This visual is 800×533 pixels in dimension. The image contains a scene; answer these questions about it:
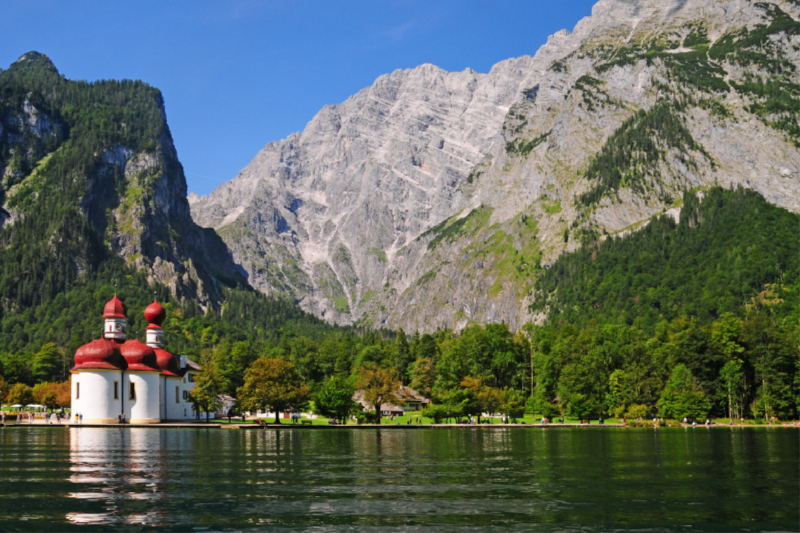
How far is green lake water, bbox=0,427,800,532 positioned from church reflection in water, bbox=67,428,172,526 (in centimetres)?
12

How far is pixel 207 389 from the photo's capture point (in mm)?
135250

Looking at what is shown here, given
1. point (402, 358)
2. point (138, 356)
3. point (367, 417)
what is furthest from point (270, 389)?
point (402, 358)

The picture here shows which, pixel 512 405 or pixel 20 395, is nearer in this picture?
pixel 512 405

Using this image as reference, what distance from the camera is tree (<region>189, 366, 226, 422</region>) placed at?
133 meters

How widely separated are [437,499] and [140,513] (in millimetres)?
14126

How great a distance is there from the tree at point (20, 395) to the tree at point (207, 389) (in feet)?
149

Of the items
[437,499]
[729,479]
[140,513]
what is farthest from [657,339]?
[140,513]

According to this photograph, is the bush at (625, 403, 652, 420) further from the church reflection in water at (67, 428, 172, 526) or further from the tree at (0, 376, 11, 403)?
the tree at (0, 376, 11, 403)

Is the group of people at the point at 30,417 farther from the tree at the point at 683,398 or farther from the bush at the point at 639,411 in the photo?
the tree at the point at 683,398

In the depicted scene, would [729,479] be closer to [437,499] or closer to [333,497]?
[437,499]

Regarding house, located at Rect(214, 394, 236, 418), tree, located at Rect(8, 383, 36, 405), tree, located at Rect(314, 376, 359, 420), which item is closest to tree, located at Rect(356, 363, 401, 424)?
tree, located at Rect(314, 376, 359, 420)

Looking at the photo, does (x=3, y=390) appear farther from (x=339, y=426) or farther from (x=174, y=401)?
(x=339, y=426)

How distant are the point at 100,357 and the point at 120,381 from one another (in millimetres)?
5207

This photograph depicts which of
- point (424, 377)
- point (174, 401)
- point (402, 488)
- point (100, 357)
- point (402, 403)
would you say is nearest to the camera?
point (402, 488)
